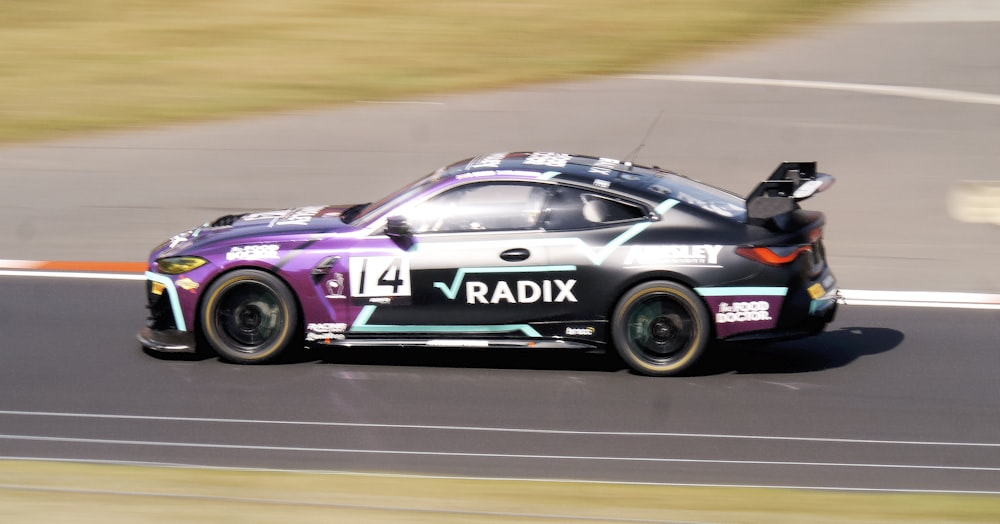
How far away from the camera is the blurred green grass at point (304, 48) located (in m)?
15.5

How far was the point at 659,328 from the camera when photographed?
7.77 meters

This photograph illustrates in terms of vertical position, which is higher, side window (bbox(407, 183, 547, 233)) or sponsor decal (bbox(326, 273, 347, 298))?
side window (bbox(407, 183, 547, 233))

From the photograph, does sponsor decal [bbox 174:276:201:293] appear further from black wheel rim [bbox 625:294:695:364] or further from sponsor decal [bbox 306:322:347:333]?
black wheel rim [bbox 625:294:695:364]

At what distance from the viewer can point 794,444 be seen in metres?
6.75

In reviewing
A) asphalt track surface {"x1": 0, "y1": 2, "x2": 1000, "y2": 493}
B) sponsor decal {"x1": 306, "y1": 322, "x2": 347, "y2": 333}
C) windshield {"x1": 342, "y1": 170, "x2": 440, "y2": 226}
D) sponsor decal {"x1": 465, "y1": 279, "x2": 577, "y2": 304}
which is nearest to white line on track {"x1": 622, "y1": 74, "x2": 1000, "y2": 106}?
asphalt track surface {"x1": 0, "y1": 2, "x2": 1000, "y2": 493}

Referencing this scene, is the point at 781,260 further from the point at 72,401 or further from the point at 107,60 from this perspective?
the point at 107,60

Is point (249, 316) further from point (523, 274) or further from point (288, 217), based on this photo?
point (523, 274)

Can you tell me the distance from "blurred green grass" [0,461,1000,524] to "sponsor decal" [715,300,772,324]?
1.99 meters

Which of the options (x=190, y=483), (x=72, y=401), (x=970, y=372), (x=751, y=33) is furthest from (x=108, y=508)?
(x=751, y=33)

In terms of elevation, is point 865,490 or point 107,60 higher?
point 107,60

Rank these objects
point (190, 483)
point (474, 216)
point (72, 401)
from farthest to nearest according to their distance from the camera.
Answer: point (474, 216), point (72, 401), point (190, 483)

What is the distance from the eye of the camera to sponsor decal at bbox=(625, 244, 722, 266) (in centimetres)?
762

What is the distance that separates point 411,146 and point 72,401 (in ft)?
22.6

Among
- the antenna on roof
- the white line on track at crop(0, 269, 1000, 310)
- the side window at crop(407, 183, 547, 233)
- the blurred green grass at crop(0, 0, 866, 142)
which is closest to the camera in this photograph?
the side window at crop(407, 183, 547, 233)
